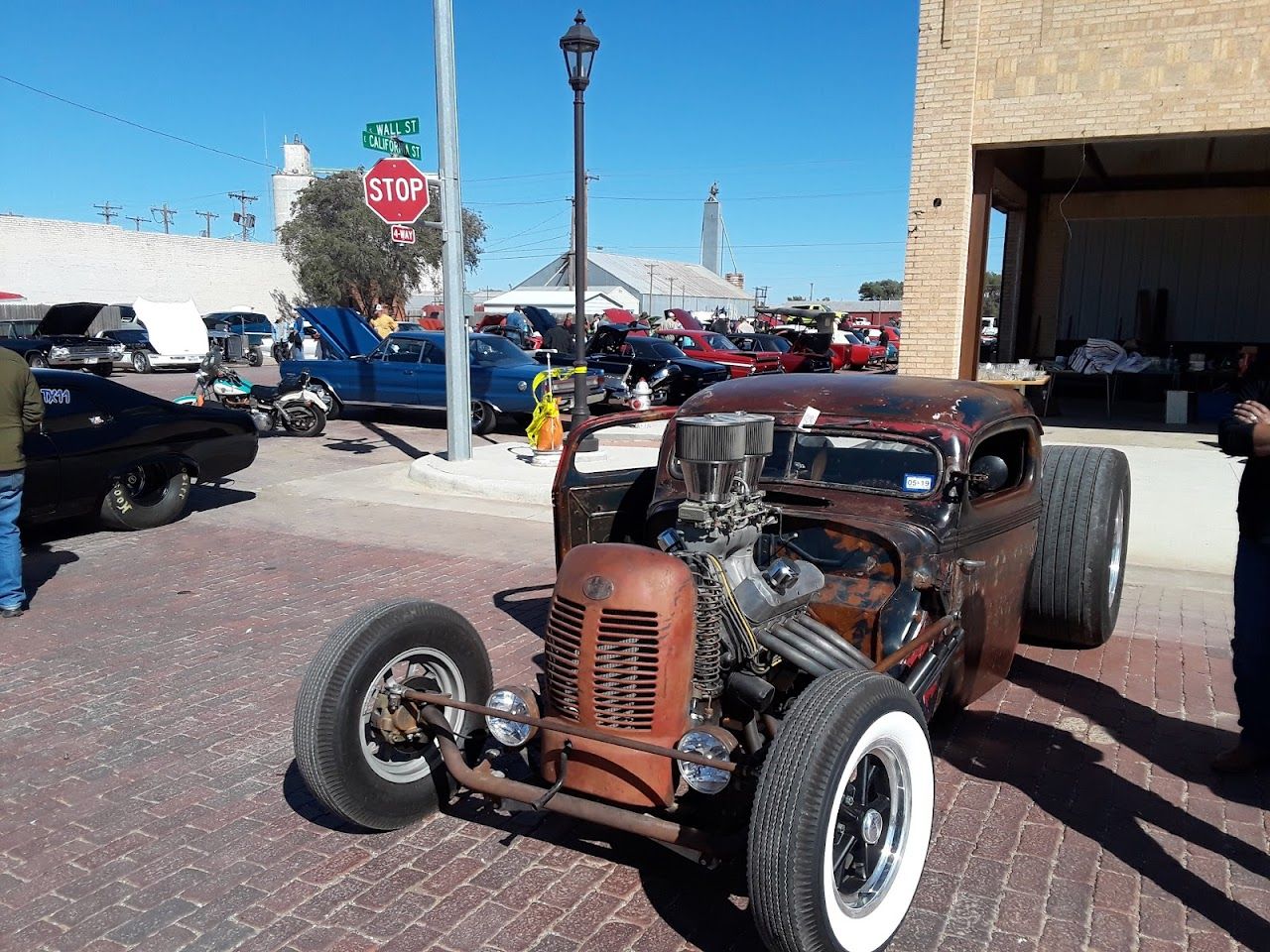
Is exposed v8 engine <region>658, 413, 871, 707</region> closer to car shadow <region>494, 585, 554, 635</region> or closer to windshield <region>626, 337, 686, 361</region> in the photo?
car shadow <region>494, 585, 554, 635</region>

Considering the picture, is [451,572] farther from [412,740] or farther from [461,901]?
[461,901]

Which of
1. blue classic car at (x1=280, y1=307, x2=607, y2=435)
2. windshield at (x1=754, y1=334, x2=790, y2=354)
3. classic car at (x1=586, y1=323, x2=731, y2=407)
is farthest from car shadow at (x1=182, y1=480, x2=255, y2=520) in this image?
windshield at (x1=754, y1=334, x2=790, y2=354)

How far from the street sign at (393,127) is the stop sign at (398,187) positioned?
353 millimetres

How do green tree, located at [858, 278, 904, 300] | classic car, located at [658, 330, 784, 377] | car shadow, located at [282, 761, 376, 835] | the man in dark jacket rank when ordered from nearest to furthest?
car shadow, located at [282, 761, 376, 835], the man in dark jacket, classic car, located at [658, 330, 784, 377], green tree, located at [858, 278, 904, 300]

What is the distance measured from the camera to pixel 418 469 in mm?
11195

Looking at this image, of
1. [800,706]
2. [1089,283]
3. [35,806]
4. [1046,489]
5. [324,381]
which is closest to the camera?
[800,706]

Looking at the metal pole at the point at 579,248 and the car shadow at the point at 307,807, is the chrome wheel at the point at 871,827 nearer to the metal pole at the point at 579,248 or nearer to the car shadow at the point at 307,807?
the car shadow at the point at 307,807

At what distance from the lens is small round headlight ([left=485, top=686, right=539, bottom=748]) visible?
314 cm

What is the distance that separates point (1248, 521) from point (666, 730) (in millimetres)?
2724

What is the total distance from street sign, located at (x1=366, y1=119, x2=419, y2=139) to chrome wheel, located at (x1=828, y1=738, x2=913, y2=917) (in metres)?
9.74

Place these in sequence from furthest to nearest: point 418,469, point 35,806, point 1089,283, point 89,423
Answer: point 1089,283
point 418,469
point 89,423
point 35,806

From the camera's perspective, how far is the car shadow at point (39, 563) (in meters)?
6.71

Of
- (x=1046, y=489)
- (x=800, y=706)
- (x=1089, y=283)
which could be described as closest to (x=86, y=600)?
(x=800, y=706)

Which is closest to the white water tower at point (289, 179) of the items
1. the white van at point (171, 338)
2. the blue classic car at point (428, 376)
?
the white van at point (171, 338)
